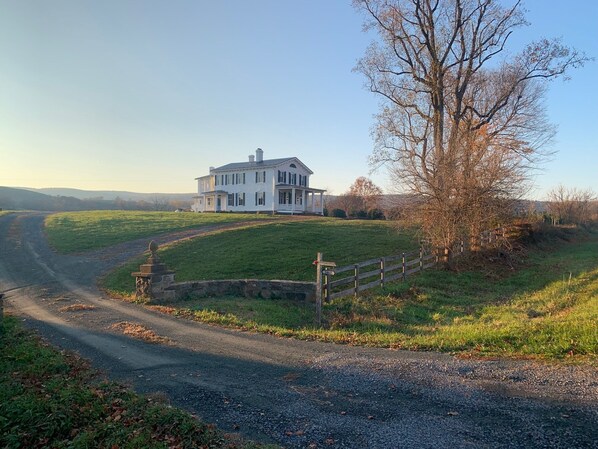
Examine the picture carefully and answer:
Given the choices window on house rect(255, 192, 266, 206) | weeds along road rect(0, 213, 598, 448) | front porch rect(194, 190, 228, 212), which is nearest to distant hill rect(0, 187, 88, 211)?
front porch rect(194, 190, 228, 212)

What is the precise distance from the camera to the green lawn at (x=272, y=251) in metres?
16.7

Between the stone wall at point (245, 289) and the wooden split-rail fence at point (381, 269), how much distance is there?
662 mm

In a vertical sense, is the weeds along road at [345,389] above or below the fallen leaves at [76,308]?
above

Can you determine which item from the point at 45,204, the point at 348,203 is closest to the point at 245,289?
the point at 348,203

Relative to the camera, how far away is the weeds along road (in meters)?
4.03

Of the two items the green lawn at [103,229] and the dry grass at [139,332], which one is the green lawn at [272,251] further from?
the green lawn at [103,229]

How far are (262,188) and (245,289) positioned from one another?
105 feet

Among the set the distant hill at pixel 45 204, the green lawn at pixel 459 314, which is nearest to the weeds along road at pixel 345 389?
the green lawn at pixel 459 314

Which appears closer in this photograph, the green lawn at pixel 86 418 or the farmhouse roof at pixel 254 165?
the green lawn at pixel 86 418

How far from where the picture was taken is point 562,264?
824 inches

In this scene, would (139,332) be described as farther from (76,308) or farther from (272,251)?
(272,251)

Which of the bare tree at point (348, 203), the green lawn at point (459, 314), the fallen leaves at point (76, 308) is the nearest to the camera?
the green lawn at point (459, 314)

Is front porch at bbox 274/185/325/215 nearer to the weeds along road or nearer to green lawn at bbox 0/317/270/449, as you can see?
the weeds along road

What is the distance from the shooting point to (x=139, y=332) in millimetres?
8398
